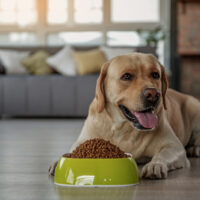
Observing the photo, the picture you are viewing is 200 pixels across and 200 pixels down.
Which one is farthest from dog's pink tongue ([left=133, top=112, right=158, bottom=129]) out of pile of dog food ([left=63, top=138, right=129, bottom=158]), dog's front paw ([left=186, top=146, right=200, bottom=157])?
dog's front paw ([left=186, top=146, right=200, bottom=157])

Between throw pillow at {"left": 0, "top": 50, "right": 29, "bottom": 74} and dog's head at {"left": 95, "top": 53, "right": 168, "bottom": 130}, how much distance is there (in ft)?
14.8

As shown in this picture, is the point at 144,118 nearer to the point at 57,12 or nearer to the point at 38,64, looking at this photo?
the point at 38,64

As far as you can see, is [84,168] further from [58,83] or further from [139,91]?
[58,83]

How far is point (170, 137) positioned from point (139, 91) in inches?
13.3

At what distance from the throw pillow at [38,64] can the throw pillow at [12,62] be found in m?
0.07

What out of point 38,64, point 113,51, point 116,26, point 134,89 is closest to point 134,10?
point 116,26

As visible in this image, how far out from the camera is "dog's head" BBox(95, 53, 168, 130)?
5.81 ft

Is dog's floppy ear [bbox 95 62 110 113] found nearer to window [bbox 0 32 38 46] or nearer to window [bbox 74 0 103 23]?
window [bbox 74 0 103 23]

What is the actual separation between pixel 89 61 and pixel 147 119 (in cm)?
429

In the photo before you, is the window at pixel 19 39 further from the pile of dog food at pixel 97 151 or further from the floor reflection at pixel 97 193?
the floor reflection at pixel 97 193

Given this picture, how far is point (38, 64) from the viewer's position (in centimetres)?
629

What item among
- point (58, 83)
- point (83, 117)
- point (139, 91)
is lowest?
point (83, 117)

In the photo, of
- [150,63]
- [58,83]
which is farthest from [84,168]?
[58,83]

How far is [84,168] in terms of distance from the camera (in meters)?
1.53
